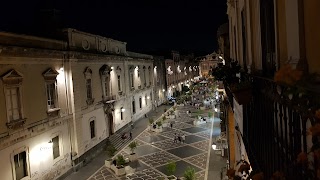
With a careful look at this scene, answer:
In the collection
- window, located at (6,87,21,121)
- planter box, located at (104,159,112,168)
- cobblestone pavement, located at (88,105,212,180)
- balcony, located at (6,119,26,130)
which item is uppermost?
window, located at (6,87,21,121)

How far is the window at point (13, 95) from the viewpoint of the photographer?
55.4ft

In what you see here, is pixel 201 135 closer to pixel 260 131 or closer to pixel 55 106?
pixel 55 106

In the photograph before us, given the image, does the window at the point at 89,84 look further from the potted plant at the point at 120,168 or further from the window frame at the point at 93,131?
the potted plant at the point at 120,168

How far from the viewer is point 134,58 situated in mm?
42719

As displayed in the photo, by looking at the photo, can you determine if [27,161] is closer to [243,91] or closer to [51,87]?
[51,87]

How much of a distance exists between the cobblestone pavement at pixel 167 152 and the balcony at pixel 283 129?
16960mm

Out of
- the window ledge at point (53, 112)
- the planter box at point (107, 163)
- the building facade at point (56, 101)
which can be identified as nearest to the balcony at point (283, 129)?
the building facade at point (56, 101)

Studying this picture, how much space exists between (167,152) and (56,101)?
10.8m

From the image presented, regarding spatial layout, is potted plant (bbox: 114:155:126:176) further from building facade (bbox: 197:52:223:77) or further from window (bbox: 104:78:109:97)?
building facade (bbox: 197:52:223:77)

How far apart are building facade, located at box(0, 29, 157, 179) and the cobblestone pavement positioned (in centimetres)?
303

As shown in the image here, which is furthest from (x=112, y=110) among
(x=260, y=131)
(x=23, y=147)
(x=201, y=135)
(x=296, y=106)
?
(x=296, y=106)

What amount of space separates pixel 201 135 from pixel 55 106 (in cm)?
1743

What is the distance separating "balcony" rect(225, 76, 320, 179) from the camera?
2.65m

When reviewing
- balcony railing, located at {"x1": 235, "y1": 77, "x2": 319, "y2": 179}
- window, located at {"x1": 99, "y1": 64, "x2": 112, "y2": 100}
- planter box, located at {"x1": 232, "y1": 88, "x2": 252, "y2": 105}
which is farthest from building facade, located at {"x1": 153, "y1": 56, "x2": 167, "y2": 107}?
balcony railing, located at {"x1": 235, "y1": 77, "x2": 319, "y2": 179}
